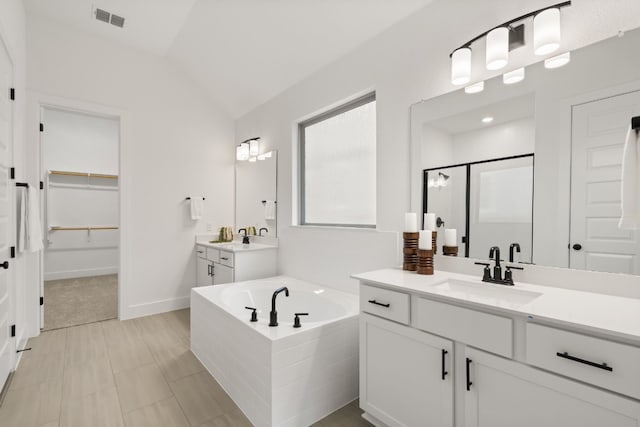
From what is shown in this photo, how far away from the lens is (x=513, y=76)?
172cm

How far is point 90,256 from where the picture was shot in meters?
5.82

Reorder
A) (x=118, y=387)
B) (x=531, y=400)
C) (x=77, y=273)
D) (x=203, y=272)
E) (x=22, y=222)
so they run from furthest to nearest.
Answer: (x=77, y=273), (x=203, y=272), (x=22, y=222), (x=118, y=387), (x=531, y=400)

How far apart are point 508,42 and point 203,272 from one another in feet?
12.2

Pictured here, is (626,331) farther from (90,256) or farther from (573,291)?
(90,256)

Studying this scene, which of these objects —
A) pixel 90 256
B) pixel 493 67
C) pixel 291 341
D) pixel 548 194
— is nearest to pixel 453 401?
pixel 291 341

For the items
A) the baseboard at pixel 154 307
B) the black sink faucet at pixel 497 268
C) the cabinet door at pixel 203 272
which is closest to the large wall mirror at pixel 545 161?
the black sink faucet at pixel 497 268

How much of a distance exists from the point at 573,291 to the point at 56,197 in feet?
23.4

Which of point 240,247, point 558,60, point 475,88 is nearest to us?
point 558,60

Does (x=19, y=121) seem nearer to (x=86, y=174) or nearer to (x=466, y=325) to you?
(x=86, y=174)

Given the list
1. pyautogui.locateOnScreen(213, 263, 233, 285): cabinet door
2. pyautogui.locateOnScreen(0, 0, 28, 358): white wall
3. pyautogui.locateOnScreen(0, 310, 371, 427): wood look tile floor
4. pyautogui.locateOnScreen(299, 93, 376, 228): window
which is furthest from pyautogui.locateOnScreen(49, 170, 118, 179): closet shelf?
pyautogui.locateOnScreen(299, 93, 376, 228): window

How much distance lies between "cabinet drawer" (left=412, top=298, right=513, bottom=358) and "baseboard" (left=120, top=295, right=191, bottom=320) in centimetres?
338

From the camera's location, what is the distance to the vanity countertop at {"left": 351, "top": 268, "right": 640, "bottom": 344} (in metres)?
1.04

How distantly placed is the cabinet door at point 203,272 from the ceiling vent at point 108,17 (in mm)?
2727

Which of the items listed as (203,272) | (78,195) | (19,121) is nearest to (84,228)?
(78,195)
